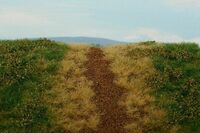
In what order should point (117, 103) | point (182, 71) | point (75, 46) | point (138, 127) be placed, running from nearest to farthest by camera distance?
point (138, 127)
point (117, 103)
point (182, 71)
point (75, 46)

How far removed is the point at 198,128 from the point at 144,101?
13.5 feet

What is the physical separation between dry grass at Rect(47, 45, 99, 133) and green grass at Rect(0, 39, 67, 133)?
0.59 metres

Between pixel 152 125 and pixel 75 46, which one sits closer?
pixel 152 125

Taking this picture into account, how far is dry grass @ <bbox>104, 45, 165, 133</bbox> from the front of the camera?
106 feet

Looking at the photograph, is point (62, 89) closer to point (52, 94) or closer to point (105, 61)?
point (52, 94)

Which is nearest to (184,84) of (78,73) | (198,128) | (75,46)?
(198,128)

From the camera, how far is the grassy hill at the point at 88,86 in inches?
1261

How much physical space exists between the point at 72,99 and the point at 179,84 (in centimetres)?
757

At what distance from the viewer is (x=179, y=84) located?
118ft

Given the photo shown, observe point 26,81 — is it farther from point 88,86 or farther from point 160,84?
point 160,84

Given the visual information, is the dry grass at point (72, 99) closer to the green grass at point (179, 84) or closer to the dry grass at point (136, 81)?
the dry grass at point (136, 81)

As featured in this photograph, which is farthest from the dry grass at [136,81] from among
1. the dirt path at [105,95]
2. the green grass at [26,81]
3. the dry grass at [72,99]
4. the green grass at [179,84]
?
the green grass at [26,81]

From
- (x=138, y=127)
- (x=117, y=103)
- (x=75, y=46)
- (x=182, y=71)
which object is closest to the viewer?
(x=138, y=127)

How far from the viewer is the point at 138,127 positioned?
31.6m
